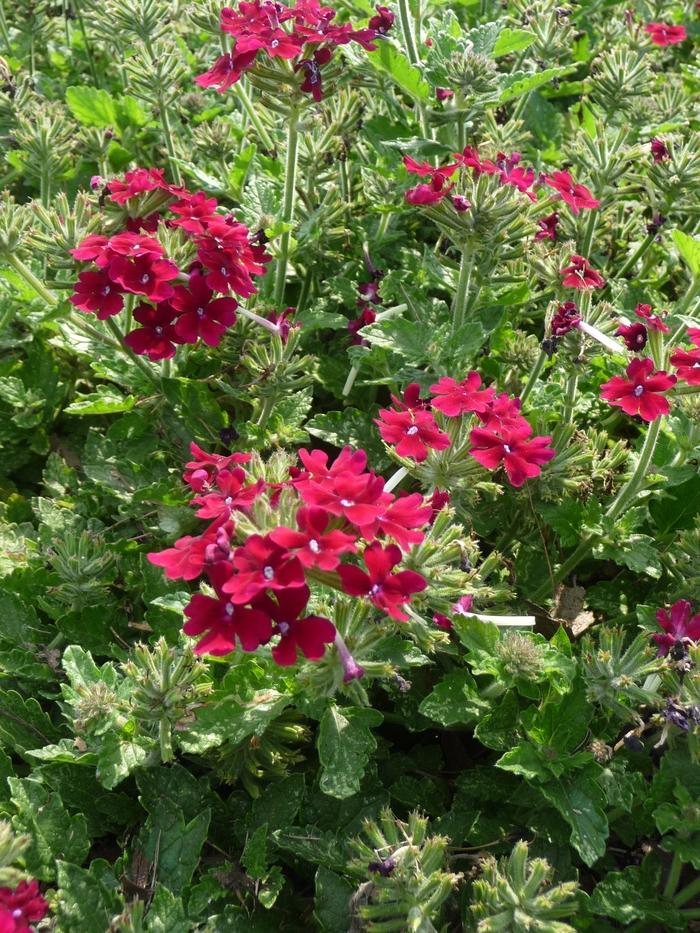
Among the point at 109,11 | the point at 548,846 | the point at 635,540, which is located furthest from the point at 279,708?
the point at 109,11

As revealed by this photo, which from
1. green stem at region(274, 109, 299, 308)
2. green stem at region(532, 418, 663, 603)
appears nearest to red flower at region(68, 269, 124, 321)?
green stem at region(274, 109, 299, 308)

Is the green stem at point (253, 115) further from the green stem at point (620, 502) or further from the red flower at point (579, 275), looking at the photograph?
the green stem at point (620, 502)

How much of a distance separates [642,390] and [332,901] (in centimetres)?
196

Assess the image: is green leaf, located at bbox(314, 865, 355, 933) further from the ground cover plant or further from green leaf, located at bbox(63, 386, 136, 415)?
green leaf, located at bbox(63, 386, 136, 415)

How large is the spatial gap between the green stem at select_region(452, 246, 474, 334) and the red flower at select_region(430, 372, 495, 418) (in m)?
0.66

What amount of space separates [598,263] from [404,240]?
105cm

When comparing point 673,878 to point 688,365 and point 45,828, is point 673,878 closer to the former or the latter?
point 688,365

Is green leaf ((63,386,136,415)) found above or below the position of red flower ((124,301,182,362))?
below

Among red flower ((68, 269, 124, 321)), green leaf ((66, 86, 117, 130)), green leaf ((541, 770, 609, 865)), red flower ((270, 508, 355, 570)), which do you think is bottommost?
green leaf ((541, 770, 609, 865))

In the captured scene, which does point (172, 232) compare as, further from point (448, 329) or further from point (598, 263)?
point (598, 263)

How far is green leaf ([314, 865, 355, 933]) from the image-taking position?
277cm

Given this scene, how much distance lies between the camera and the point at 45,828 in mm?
2924


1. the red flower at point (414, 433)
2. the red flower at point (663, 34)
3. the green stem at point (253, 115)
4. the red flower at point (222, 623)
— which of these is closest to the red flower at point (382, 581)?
the red flower at point (222, 623)

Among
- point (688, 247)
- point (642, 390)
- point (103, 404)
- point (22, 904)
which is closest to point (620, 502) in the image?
point (642, 390)
